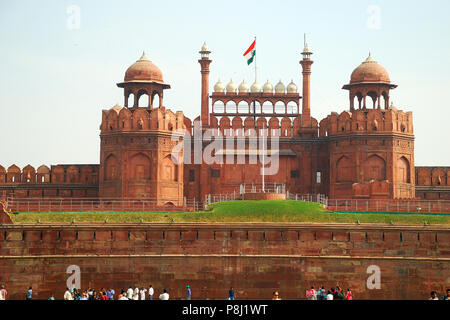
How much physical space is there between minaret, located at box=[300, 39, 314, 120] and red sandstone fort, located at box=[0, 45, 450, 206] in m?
0.08

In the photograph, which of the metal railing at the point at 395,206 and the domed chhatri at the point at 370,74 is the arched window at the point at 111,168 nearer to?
the metal railing at the point at 395,206

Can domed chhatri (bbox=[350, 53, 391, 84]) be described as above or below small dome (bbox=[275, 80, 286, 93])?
above

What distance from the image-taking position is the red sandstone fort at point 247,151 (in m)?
54.0

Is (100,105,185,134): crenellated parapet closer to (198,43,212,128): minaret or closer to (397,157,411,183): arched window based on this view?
(198,43,212,128): minaret

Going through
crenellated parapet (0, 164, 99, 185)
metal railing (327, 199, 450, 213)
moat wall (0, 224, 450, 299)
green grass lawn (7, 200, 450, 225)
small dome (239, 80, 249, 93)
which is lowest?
moat wall (0, 224, 450, 299)

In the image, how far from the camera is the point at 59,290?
43625mm

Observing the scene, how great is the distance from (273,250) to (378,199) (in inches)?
434

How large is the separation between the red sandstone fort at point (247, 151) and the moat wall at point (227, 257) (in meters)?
8.84

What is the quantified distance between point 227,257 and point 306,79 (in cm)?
1979

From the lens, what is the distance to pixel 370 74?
186 feet

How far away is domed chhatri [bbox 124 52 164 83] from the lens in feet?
183

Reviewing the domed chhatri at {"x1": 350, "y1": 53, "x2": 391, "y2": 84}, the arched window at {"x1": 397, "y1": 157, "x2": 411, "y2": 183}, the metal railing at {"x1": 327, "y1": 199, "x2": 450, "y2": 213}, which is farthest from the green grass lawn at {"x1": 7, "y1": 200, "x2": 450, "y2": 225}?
the domed chhatri at {"x1": 350, "y1": 53, "x2": 391, "y2": 84}
